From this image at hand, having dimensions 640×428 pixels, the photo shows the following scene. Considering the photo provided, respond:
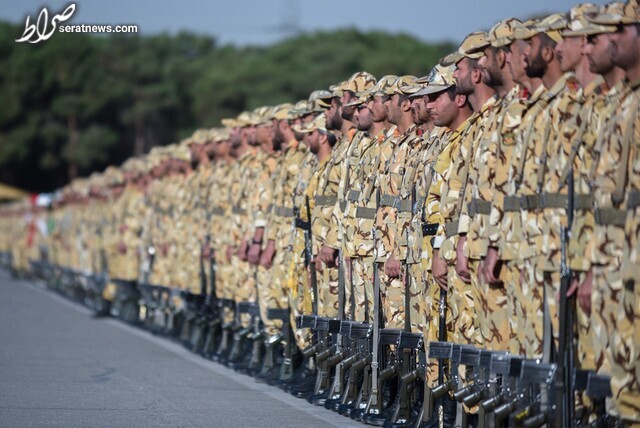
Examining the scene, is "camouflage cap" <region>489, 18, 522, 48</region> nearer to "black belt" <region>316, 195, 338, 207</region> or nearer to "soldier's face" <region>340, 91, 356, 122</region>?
"soldier's face" <region>340, 91, 356, 122</region>

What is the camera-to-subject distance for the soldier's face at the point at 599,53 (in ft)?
27.2

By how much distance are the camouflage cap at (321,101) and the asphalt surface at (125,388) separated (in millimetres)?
2862

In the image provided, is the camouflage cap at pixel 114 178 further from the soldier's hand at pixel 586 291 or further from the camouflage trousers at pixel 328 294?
the soldier's hand at pixel 586 291

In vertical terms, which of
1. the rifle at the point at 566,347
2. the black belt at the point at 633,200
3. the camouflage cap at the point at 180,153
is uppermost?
the camouflage cap at the point at 180,153

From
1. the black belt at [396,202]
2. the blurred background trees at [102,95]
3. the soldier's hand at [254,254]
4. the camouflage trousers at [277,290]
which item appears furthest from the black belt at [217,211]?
the blurred background trees at [102,95]

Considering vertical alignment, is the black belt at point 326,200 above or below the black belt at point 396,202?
above

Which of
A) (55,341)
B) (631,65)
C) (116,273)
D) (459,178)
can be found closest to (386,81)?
(459,178)

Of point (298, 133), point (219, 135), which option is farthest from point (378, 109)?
point (219, 135)

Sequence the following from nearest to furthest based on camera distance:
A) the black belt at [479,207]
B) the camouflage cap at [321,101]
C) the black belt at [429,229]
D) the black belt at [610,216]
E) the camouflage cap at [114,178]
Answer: the black belt at [610,216] → the black belt at [479,207] → the black belt at [429,229] → the camouflage cap at [321,101] → the camouflage cap at [114,178]

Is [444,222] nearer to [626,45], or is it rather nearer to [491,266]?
[491,266]

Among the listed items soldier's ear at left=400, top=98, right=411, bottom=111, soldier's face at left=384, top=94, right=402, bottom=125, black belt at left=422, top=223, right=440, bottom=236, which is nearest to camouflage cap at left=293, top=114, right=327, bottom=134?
soldier's face at left=384, top=94, right=402, bottom=125

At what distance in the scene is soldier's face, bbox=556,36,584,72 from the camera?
8.88 m

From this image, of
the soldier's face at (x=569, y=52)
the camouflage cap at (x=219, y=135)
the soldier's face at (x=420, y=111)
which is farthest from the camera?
the camouflage cap at (x=219, y=135)

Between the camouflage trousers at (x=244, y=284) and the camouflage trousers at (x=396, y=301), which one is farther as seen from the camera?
the camouflage trousers at (x=244, y=284)
